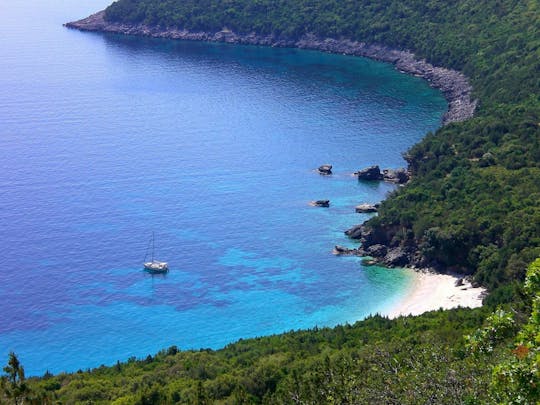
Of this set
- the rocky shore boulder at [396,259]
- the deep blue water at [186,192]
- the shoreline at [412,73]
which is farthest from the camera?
the rocky shore boulder at [396,259]

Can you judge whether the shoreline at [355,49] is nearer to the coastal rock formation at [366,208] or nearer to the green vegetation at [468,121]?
the green vegetation at [468,121]

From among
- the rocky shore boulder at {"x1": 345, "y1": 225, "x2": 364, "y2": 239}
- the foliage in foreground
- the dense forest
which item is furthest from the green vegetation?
the foliage in foreground

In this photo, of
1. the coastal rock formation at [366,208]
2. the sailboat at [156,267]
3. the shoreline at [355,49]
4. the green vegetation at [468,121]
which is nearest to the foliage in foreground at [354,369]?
the green vegetation at [468,121]

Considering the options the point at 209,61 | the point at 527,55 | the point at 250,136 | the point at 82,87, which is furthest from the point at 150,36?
the point at 527,55

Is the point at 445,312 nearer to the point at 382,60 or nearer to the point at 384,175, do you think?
the point at 384,175

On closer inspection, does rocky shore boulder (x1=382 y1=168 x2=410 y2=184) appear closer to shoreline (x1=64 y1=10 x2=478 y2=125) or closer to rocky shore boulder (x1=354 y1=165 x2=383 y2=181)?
rocky shore boulder (x1=354 y1=165 x2=383 y2=181)

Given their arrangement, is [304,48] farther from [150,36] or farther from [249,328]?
[249,328]
